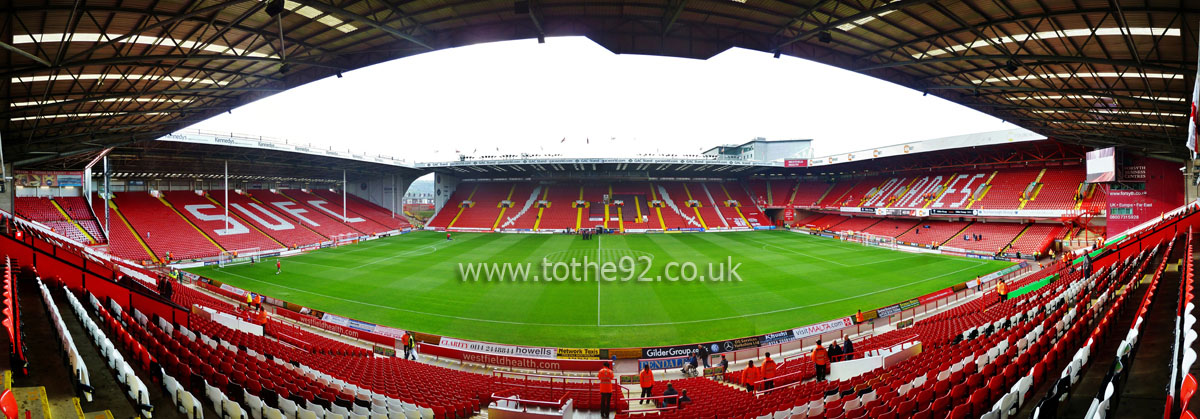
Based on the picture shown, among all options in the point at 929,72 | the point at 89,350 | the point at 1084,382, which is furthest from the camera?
the point at 929,72

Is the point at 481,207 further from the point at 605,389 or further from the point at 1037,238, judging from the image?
the point at 1037,238

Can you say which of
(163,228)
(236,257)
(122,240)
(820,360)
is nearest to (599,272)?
(820,360)

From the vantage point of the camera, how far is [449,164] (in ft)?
164

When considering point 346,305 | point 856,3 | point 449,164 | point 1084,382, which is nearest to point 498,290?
point 346,305

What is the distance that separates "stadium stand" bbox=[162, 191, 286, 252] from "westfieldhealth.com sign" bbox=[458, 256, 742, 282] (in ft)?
63.5

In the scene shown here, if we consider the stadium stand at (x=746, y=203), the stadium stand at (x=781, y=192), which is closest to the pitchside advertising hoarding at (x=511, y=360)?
the stadium stand at (x=746, y=203)

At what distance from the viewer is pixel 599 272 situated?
25.9 metres

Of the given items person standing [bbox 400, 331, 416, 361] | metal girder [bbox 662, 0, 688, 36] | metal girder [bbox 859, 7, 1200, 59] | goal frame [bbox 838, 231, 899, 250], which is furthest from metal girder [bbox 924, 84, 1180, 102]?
goal frame [bbox 838, 231, 899, 250]

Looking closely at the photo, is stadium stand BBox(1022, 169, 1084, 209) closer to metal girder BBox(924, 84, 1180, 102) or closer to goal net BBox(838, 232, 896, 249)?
goal net BBox(838, 232, 896, 249)

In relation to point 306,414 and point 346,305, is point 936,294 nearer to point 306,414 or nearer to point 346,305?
point 306,414

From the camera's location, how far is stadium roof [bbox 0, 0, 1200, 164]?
861 cm

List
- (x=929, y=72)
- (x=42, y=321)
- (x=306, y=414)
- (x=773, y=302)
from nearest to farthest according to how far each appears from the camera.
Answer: (x=306, y=414) < (x=42, y=321) < (x=929, y=72) < (x=773, y=302)

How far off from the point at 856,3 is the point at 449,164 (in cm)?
4687

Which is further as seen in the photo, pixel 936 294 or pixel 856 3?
pixel 936 294
